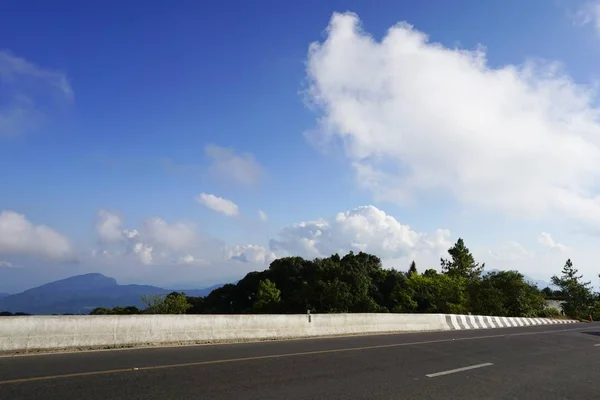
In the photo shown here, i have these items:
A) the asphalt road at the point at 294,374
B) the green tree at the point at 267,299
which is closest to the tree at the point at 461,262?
the green tree at the point at 267,299

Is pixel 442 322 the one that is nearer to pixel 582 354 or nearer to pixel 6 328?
pixel 582 354

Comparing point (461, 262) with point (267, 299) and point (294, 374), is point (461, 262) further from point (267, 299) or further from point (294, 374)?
point (294, 374)

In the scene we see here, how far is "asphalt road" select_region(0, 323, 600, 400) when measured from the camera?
6.47 m

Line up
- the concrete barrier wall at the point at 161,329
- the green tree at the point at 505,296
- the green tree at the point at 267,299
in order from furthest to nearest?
the green tree at the point at 267,299, the green tree at the point at 505,296, the concrete barrier wall at the point at 161,329

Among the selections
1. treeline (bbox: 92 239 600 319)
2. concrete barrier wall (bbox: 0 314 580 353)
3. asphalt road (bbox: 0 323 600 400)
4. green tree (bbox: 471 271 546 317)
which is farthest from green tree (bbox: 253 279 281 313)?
asphalt road (bbox: 0 323 600 400)

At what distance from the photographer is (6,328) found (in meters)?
9.52

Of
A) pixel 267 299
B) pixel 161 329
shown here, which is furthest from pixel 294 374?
pixel 267 299

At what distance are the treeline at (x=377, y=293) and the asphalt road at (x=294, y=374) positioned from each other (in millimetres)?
29511

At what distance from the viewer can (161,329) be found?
475 inches

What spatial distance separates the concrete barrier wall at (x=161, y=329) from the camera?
987 centimetres

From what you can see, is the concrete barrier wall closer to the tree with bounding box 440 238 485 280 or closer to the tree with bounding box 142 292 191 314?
the tree with bounding box 142 292 191 314

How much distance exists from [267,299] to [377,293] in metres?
18.5

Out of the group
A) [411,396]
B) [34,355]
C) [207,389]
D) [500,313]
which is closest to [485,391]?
[411,396]

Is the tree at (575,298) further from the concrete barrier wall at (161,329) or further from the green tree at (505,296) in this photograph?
the concrete barrier wall at (161,329)
